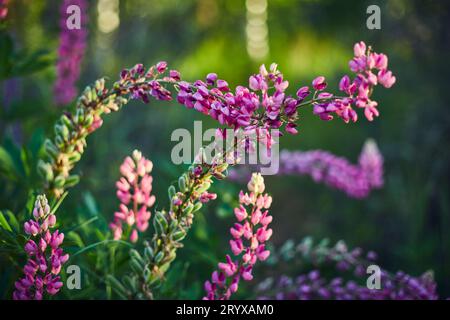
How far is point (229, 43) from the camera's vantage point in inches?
301

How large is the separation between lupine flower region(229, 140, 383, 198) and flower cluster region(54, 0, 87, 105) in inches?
30.5

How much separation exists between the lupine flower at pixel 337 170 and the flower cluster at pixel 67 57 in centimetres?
77

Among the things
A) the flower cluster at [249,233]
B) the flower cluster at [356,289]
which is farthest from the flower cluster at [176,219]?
the flower cluster at [356,289]

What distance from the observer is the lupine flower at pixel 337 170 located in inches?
78.4

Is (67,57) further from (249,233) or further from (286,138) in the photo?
(286,138)

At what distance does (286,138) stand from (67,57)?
94.8 inches

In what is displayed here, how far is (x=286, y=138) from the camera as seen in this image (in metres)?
4.23

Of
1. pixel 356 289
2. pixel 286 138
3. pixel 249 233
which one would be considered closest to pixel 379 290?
pixel 356 289

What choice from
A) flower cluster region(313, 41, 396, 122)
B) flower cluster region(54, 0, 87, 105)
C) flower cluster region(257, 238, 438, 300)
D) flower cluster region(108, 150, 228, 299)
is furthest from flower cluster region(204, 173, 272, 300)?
flower cluster region(54, 0, 87, 105)

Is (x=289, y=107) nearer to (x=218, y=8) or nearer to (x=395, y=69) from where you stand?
(x=395, y=69)

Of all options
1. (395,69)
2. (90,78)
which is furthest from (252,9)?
(90,78)

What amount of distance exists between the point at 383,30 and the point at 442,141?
1274 millimetres

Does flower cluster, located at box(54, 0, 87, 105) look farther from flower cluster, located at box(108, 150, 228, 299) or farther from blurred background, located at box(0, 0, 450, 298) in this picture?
flower cluster, located at box(108, 150, 228, 299)

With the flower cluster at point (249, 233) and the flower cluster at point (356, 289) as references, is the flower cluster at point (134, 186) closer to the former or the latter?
the flower cluster at point (249, 233)
